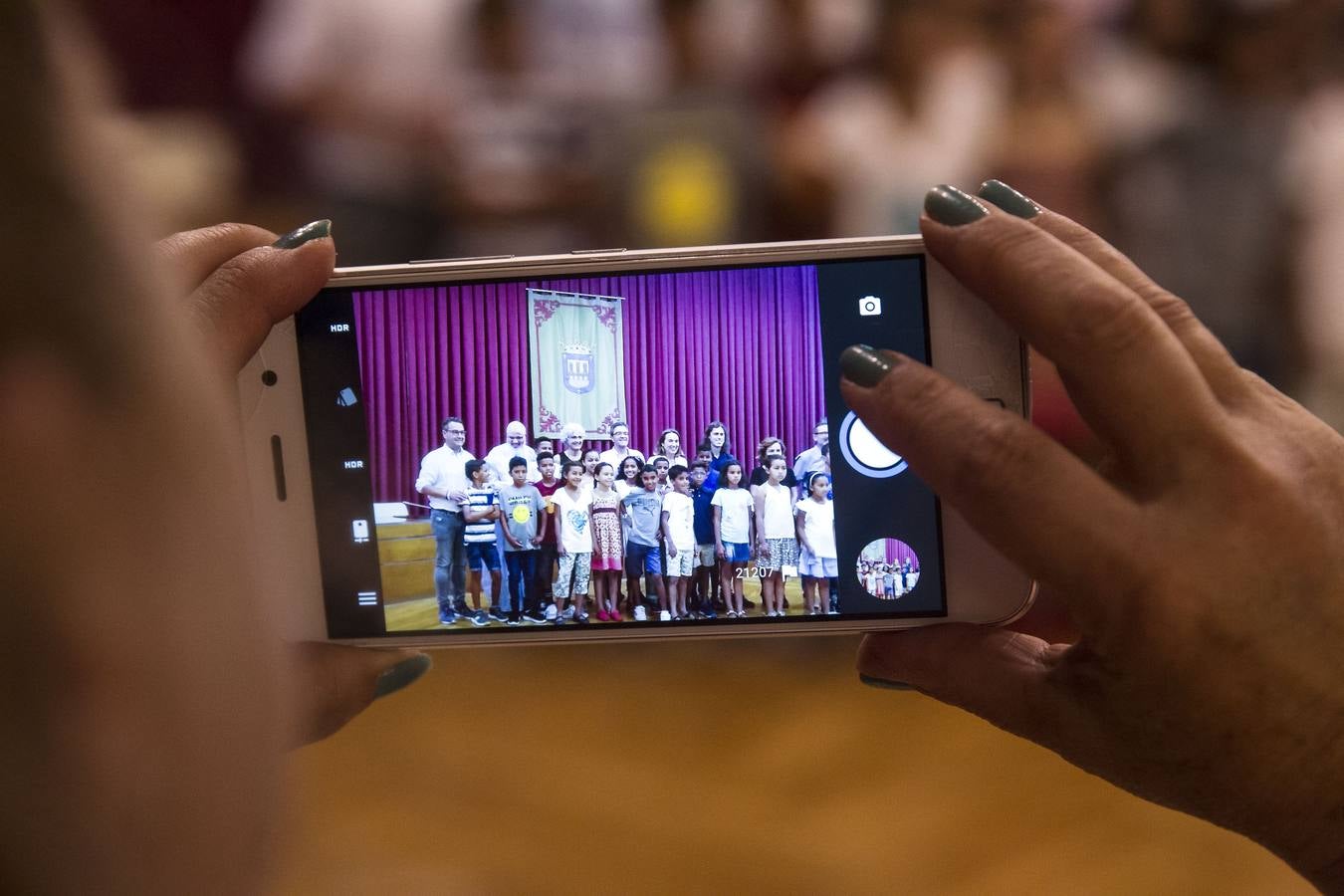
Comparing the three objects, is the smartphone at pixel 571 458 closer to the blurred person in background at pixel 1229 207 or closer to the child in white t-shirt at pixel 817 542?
the child in white t-shirt at pixel 817 542

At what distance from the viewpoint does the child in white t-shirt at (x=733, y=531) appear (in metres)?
0.68

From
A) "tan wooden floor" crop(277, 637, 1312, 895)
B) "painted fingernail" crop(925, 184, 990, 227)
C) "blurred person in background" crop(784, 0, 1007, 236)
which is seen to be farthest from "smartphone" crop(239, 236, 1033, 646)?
"blurred person in background" crop(784, 0, 1007, 236)

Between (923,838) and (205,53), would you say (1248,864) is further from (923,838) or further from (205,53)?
(205,53)

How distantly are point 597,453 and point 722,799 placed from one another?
1.60 ft

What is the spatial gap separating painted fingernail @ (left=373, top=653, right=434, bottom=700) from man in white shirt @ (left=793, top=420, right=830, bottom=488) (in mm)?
304

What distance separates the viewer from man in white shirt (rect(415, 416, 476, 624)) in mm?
688

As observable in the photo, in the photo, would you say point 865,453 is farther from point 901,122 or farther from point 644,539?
point 901,122

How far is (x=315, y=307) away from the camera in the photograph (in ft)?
2.23

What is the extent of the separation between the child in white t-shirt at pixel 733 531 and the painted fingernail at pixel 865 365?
0.17 metres

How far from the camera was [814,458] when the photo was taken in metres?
0.68

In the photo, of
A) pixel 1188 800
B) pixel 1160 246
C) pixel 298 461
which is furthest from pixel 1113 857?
pixel 1160 246

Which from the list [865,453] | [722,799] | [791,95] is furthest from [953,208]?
[791,95]

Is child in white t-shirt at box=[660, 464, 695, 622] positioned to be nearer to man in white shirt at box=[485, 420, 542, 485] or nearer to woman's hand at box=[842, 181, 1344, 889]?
man in white shirt at box=[485, 420, 542, 485]

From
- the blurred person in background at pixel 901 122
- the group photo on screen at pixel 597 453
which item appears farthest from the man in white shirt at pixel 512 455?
the blurred person in background at pixel 901 122
